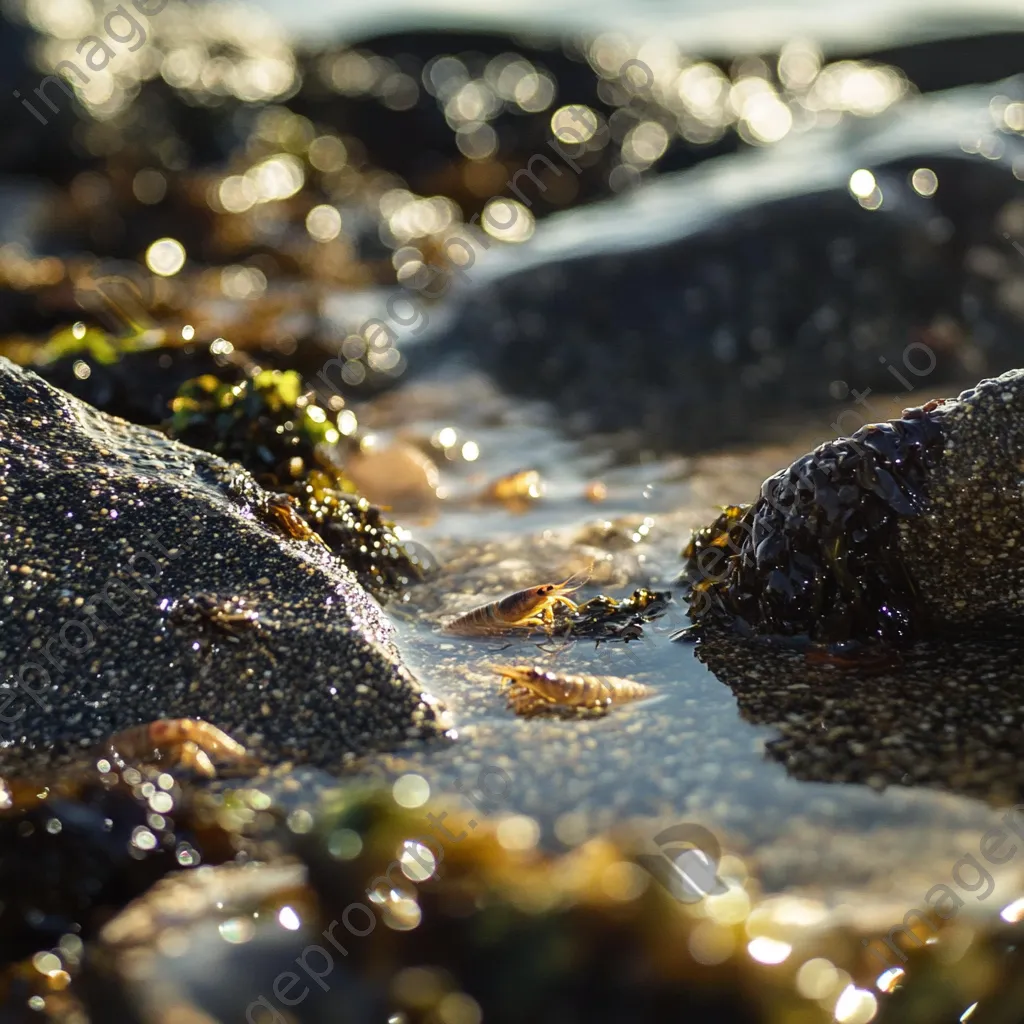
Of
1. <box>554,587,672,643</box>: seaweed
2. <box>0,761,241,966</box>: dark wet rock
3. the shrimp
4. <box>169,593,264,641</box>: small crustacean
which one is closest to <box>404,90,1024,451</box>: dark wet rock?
<box>554,587,672,643</box>: seaweed

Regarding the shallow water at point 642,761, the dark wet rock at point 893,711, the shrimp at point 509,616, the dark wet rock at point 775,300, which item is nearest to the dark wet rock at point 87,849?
the shallow water at point 642,761

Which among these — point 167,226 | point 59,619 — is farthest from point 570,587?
point 167,226

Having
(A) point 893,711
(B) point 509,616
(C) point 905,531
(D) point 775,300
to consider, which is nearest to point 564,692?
(B) point 509,616

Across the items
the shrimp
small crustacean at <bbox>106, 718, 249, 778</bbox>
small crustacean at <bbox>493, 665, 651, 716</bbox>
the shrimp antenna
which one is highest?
small crustacean at <bbox>106, 718, 249, 778</bbox>

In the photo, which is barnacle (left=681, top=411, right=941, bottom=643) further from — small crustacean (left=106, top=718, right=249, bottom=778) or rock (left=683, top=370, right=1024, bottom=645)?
small crustacean (left=106, top=718, right=249, bottom=778)

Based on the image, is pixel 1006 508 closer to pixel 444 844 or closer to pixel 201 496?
pixel 444 844

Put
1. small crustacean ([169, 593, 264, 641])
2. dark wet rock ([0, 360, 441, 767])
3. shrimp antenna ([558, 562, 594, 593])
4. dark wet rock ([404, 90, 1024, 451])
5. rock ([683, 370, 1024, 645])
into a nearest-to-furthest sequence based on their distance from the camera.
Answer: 1. dark wet rock ([0, 360, 441, 767])
2. small crustacean ([169, 593, 264, 641])
3. rock ([683, 370, 1024, 645])
4. shrimp antenna ([558, 562, 594, 593])
5. dark wet rock ([404, 90, 1024, 451])

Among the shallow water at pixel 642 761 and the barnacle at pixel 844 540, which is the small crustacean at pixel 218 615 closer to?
the shallow water at pixel 642 761

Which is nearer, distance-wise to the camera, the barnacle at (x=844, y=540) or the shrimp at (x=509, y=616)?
the barnacle at (x=844, y=540)
